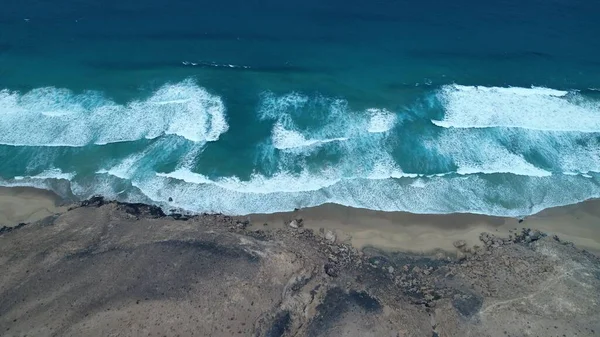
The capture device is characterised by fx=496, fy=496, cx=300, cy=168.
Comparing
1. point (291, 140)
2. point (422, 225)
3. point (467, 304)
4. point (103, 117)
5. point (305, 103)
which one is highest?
point (305, 103)

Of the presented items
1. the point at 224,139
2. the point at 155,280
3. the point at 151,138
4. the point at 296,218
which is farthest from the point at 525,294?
the point at 151,138

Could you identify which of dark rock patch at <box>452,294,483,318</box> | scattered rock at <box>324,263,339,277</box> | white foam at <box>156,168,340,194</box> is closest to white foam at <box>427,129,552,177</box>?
white foam at <box>156,168,340,194</box>

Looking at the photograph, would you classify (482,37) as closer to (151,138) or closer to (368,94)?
(368,94)

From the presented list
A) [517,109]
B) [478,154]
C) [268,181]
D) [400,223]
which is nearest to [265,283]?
[268,181]

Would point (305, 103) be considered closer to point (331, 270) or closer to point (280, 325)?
point (331, 270)

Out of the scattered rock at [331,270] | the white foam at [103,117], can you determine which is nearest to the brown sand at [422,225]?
the scattered rock at [331,270]

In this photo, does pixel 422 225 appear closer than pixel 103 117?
Yes
